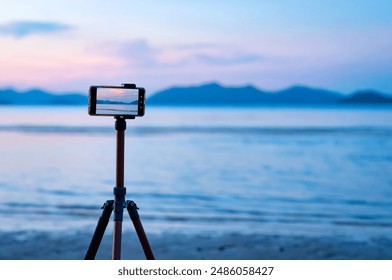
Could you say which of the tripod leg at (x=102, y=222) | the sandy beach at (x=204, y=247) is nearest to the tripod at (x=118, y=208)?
the tripod leg at (x=102, y=222)

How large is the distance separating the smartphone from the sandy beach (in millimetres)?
2374

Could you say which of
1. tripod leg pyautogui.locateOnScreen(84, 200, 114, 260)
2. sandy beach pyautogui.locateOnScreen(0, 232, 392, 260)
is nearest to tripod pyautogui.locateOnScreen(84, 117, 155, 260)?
tripod leg pyautogui.locateOnScreen(84, 200, 114, 260)

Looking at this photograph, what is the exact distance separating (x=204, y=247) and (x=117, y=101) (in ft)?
9.04

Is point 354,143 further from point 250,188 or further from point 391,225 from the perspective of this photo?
point 391,225

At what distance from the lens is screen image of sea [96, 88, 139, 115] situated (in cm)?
236

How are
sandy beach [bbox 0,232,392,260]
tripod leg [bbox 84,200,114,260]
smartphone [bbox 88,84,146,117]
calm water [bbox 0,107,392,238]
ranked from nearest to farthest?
smartphone [bbox 88,84,146,117] < tripod leg [bbox 84,200,114,260] < sandy beach [bbox 0,232,392,260] < calm water [bbox 0,107,392,238]

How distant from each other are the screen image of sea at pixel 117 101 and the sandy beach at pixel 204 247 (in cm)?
237

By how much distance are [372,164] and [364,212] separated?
565 centimetres

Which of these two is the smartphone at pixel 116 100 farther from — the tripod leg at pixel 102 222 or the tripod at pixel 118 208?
the tripod leg at pixel 102 222

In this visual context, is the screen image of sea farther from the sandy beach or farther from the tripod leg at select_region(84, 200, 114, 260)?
the sandy beach

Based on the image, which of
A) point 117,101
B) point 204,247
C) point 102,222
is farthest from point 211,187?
point 117,101

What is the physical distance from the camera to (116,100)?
2381 mm

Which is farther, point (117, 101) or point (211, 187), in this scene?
point (211, 187)

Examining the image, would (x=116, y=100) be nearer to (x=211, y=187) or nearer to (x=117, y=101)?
(x=117, y=101)
